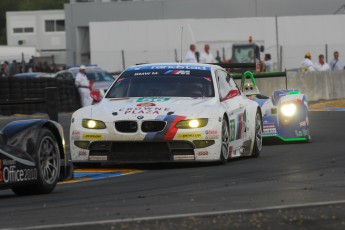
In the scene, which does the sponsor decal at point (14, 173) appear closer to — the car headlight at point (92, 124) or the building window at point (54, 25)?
the car headlight at point (92, 124)

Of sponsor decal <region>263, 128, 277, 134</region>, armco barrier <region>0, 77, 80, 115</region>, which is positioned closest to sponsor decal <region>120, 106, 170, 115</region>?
sponsor decal <region>263, 128, 277, 134</region>

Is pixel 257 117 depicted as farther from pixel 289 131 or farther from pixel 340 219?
pixel 340 219

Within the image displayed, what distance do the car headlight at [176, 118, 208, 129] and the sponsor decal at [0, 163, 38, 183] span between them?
3.36 meters

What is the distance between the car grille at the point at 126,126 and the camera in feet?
42.5

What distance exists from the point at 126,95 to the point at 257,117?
7.69 feet

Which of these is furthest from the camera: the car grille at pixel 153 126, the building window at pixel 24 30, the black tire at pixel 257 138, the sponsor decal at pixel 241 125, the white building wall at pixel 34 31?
the white building wall at pixel 34 31

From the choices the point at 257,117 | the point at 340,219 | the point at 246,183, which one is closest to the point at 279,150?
the point at 257,117

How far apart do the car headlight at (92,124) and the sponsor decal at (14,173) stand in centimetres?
322

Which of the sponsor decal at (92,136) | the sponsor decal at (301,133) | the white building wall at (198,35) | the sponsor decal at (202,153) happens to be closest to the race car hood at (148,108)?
the sponsor decal at (92,136)

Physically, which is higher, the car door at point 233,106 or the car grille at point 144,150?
the car door at point 233,106

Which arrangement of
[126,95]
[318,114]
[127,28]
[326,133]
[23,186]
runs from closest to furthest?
[23,186] < [126,95] < [326,133] < [318,114] < [127,28]

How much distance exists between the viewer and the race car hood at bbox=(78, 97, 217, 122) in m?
13.1

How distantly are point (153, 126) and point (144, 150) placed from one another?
0.31 meters

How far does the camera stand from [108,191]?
→ 10.3 meters
